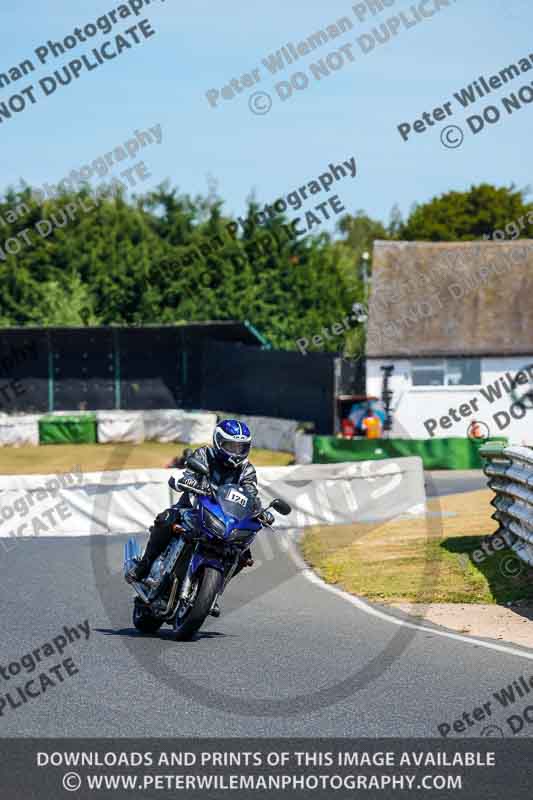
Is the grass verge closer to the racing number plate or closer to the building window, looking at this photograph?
the racing number plate

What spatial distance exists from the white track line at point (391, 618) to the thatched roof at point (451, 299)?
96.9 ft

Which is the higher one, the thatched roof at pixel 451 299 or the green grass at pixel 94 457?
the thatched roof at pixel 451 299

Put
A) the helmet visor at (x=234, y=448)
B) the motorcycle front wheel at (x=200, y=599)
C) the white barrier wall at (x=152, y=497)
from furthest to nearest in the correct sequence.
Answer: the white barrier wall at (x=152, y=497) → the helmet visor at (x=234, y=448) → the motorcycle front wheel at (x=200, y=599)

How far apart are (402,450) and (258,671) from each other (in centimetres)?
2392

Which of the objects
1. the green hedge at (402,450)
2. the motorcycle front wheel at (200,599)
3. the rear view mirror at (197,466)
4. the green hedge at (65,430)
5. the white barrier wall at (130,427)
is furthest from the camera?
the green hedge at (65,430)

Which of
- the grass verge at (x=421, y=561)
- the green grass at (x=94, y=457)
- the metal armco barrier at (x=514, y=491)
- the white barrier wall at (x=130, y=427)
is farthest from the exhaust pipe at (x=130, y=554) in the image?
the white barrier wall at (x=130, y=427)

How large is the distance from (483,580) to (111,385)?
3582 cm

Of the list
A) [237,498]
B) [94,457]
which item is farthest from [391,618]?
[94,457]

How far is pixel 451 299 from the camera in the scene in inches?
1909

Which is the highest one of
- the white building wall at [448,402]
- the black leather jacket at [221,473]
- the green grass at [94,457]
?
the black leather jacket at [221,473]

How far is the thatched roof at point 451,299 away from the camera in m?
46.6

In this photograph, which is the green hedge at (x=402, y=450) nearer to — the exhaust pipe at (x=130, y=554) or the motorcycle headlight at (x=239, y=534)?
the exhaust pipe at (x=130, y=554)

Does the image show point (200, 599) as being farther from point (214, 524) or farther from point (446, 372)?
point (446, 372)
